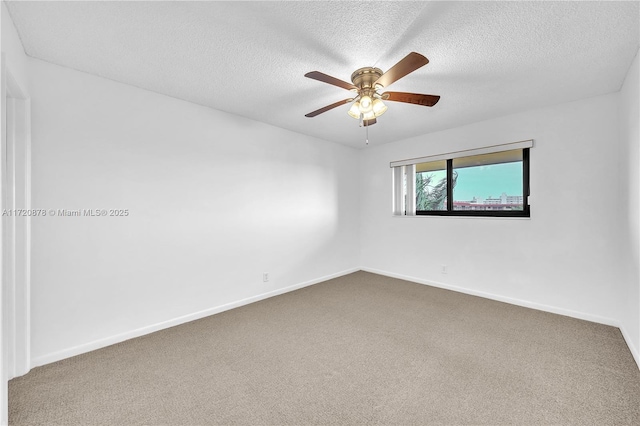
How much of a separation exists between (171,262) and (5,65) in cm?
181

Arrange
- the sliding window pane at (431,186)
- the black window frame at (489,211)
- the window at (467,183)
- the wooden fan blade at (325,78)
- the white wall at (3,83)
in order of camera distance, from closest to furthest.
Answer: the white wall at (3,83)
the wooden fan blade at (325,78)
the black window frame at (489,211)
the window at (467,183)
the sliding window pane at (431,186)

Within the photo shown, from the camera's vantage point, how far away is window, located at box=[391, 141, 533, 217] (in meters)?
3.32

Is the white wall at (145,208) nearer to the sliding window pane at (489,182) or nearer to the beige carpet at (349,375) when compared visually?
the beige carpet at (349,375)

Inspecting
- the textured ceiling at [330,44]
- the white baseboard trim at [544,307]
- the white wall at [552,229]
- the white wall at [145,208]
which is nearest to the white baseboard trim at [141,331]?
the white wall at [145,208]

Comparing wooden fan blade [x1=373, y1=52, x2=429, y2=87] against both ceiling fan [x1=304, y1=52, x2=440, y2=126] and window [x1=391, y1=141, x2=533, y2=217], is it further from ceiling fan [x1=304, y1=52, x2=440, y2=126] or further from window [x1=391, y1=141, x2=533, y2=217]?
window [x1=391, y1=141, x2=533, y2=217]

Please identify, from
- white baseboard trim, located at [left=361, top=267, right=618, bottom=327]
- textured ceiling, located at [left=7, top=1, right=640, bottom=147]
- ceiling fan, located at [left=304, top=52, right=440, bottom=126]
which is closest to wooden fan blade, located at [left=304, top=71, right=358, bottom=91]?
ceiling fan, located at [left=304, top=52, right=440, bottom=126]

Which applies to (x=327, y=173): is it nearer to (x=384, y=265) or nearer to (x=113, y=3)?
(x=384, y=265)

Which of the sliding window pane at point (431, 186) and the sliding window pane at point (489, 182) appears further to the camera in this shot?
the sliding window pane at point (431, 186)

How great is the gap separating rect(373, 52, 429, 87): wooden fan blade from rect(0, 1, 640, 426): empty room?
0.06ft

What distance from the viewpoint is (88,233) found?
2.22 metres

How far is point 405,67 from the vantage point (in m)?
1.61

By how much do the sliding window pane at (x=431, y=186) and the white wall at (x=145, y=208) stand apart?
2036 millimetres

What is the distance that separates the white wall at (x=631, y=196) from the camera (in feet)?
6.57

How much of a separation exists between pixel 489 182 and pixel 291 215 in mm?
2771
